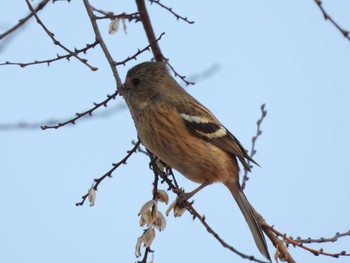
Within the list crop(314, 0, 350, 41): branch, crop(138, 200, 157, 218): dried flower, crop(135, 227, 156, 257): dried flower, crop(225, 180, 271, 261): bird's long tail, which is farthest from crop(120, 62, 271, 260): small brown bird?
crop(314, 0, 350, 41): branch

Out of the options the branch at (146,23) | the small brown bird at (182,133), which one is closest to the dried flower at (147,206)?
the small brown bird at (182,133)

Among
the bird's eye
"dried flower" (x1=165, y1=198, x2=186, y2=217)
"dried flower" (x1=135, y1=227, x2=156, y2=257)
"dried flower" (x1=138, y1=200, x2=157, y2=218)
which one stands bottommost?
"dried flower" (x1=135, y1=227, x2=156, y2=257)

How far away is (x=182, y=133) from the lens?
5734 mm

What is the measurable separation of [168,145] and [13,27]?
6.08 feet

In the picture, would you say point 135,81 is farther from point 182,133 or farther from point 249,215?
point 249,215

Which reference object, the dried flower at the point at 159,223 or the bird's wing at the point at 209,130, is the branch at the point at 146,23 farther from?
the dried flower at the point at 159,223

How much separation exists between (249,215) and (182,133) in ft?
3.46

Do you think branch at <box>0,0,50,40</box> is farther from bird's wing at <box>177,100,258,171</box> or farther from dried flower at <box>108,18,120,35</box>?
bird's wing at <box>177,100,258,171</box>

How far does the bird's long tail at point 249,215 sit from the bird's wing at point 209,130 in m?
0.32

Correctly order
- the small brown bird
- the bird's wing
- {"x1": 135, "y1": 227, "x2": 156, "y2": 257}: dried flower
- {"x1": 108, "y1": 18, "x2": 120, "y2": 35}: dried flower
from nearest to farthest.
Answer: {"x1": 135, "y1": 227, "x2": 156, "y2": 257}: dried flower → {"x1": 108, "y1": 18, "x2": 120, "y2": 35}: dried flower → the small brown bird → the bird's wing

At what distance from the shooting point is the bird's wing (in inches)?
231

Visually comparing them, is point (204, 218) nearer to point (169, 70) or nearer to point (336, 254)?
point (336, 254)

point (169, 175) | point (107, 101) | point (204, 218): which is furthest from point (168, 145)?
point (204, 218)

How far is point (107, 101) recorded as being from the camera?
484 cm
